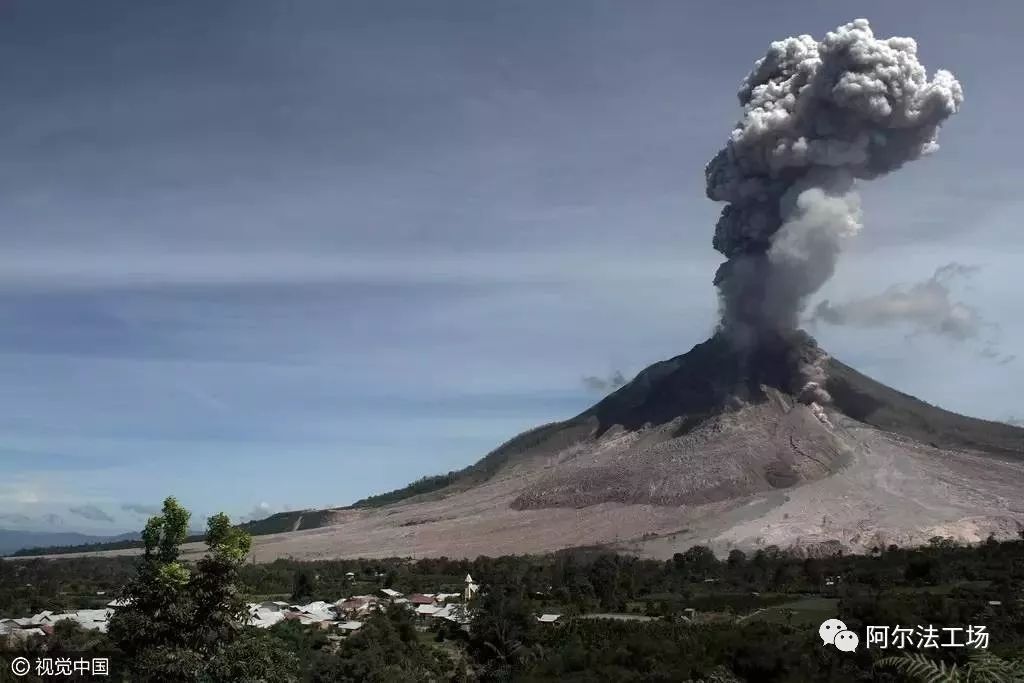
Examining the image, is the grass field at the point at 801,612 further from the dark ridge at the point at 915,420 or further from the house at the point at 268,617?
the dark ridge at the point at 915,420

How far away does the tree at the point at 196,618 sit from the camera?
16641 millimetres

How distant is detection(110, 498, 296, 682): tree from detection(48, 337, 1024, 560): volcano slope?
3200 inches

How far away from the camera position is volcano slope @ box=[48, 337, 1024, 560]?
3912 inches

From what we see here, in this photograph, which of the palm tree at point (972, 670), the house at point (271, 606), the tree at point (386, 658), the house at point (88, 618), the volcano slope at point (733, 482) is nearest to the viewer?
the palm tree at point (972, 670)

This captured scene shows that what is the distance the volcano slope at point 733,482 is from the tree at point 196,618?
81.3 m

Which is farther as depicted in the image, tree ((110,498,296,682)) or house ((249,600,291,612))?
house ((249,600,291,612))

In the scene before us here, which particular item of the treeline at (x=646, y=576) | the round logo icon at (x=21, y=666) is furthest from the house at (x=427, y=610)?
the round logo icon at (x=21, y=666)

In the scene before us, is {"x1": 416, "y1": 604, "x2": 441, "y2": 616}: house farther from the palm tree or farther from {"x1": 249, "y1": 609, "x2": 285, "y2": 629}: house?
the palm tree

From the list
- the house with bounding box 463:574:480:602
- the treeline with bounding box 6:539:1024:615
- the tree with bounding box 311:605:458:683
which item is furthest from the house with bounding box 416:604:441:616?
the treeline with bounding box 6:539:1024:615

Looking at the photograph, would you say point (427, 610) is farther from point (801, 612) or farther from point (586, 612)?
point (801, 612)

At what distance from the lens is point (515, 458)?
157875mm

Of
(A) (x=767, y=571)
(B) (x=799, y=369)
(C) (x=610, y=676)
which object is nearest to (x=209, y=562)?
(C) (x=610, y=676)

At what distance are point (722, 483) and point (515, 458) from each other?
1986 inches

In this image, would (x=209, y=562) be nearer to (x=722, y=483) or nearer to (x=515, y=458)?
(x=722, y=483)
